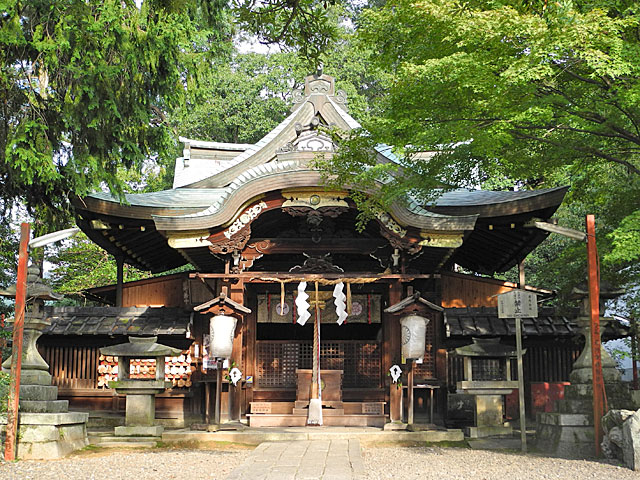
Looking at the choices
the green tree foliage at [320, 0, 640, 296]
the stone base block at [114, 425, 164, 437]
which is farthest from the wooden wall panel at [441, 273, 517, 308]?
the stone base block at [114, 425, 164, 437]

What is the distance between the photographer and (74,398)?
1388 cm

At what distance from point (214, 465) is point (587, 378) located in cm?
545

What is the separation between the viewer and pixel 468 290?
14906 millimetres

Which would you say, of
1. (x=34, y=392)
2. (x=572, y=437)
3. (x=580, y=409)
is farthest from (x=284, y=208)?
(x=572, y=437)

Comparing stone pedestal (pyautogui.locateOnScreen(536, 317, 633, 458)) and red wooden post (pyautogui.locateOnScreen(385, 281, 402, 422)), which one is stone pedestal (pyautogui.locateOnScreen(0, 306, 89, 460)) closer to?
red wooden post (pyautogui.locateOnScreen(385, 281, 402, 422))

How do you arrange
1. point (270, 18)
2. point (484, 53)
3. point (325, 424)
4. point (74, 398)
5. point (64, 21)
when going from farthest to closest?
1. point (74, 398)
2. point (325, 424)
3. point (64, 21)
4. point (484, 53)
5. point (270, 18)

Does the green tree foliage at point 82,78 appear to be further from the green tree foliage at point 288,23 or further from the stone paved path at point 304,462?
the stone paved path at point 304,462

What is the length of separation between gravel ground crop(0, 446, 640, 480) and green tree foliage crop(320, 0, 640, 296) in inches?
111

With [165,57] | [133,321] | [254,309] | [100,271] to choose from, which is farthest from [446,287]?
[100,271]

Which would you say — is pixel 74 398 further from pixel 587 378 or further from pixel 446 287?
pixel 587 378

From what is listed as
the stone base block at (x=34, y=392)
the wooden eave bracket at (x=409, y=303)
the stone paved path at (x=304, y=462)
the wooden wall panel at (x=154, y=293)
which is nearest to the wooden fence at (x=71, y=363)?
the wooden wall panel at (x=154, y=293)

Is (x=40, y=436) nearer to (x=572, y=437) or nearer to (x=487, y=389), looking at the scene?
(x=487, y=389)

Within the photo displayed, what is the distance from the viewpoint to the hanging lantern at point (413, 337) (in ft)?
38.5

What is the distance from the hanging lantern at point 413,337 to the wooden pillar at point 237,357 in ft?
9.63
